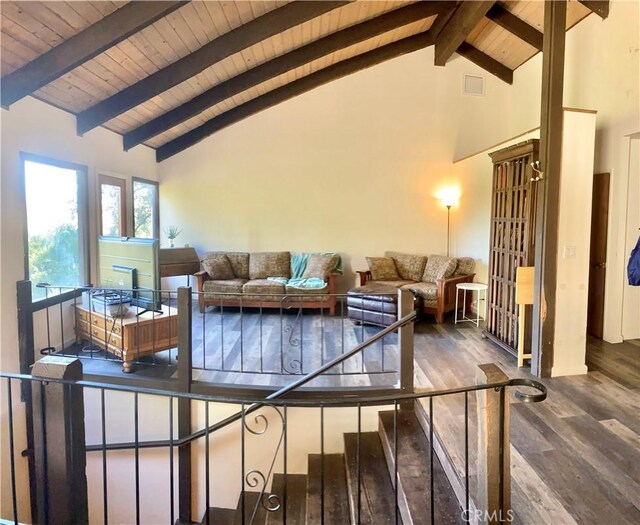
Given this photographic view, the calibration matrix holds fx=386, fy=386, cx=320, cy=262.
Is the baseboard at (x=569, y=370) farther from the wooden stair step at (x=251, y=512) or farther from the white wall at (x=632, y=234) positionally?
the wooden stair step at (x=251, y=512)

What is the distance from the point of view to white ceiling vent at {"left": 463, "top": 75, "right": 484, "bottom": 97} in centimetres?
630

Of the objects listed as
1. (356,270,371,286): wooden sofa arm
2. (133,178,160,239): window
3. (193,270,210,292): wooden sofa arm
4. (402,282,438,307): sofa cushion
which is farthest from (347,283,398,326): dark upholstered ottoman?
(133,178,160,239): window

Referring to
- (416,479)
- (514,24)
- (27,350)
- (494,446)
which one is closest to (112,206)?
(27,350)

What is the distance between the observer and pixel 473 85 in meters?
6.32

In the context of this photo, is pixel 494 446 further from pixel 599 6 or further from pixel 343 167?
→ pixel 343 167

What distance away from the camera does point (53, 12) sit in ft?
9.08

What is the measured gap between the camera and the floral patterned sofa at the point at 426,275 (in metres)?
5.25

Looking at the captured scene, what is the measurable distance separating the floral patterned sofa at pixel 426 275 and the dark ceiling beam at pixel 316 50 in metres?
3.02

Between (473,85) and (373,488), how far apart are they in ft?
20.2

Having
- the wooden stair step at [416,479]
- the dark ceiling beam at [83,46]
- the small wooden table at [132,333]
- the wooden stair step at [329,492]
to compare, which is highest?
the dark ceiling beam at [83,46]

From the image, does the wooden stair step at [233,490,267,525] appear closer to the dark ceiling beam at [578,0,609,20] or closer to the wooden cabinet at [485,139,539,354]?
the wooden cabinet at [485,139,539,354]

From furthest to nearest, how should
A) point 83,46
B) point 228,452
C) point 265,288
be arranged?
point 265,288 < point 228,452 < point 83,46

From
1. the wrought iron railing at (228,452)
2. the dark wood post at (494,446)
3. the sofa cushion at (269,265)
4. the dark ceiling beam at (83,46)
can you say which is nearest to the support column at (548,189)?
the wrought iron railing at (228,452)

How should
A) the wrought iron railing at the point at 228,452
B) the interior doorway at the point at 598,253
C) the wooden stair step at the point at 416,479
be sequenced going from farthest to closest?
the interior doorway at the point at 598,253
the wrought iron railing at the point at 228,452
the wooden stair step at the point at 416,479
